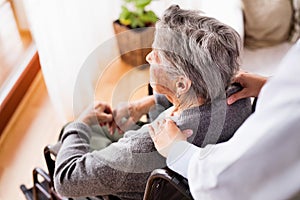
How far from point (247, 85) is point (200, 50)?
9.2 inches

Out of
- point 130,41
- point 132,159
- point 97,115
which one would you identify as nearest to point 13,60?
point 130,41

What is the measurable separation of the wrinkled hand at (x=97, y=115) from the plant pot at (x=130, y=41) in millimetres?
823

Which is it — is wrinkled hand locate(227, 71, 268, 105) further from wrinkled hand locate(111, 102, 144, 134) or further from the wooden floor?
the wooden floor

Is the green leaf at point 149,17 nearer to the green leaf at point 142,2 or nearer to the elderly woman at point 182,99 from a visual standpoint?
the green leaf at point 142,2

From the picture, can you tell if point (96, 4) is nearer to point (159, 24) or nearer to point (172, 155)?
point (159, 24)

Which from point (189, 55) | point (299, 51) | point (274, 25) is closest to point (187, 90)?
point (189, 55)

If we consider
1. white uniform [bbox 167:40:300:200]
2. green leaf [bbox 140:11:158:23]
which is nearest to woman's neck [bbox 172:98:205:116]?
white uniform [bbox 167:40:300:200]

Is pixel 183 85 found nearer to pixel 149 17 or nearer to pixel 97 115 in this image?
pixel 97 115

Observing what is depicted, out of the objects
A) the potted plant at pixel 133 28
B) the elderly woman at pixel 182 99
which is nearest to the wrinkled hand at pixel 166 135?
the elderly woman at pixel 182 99

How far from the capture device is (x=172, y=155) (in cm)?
107

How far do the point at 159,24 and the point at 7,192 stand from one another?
48.0 inches

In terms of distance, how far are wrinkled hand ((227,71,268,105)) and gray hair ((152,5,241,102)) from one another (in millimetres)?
49

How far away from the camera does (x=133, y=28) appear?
7.88 ft

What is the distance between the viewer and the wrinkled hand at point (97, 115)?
4.75 ft
